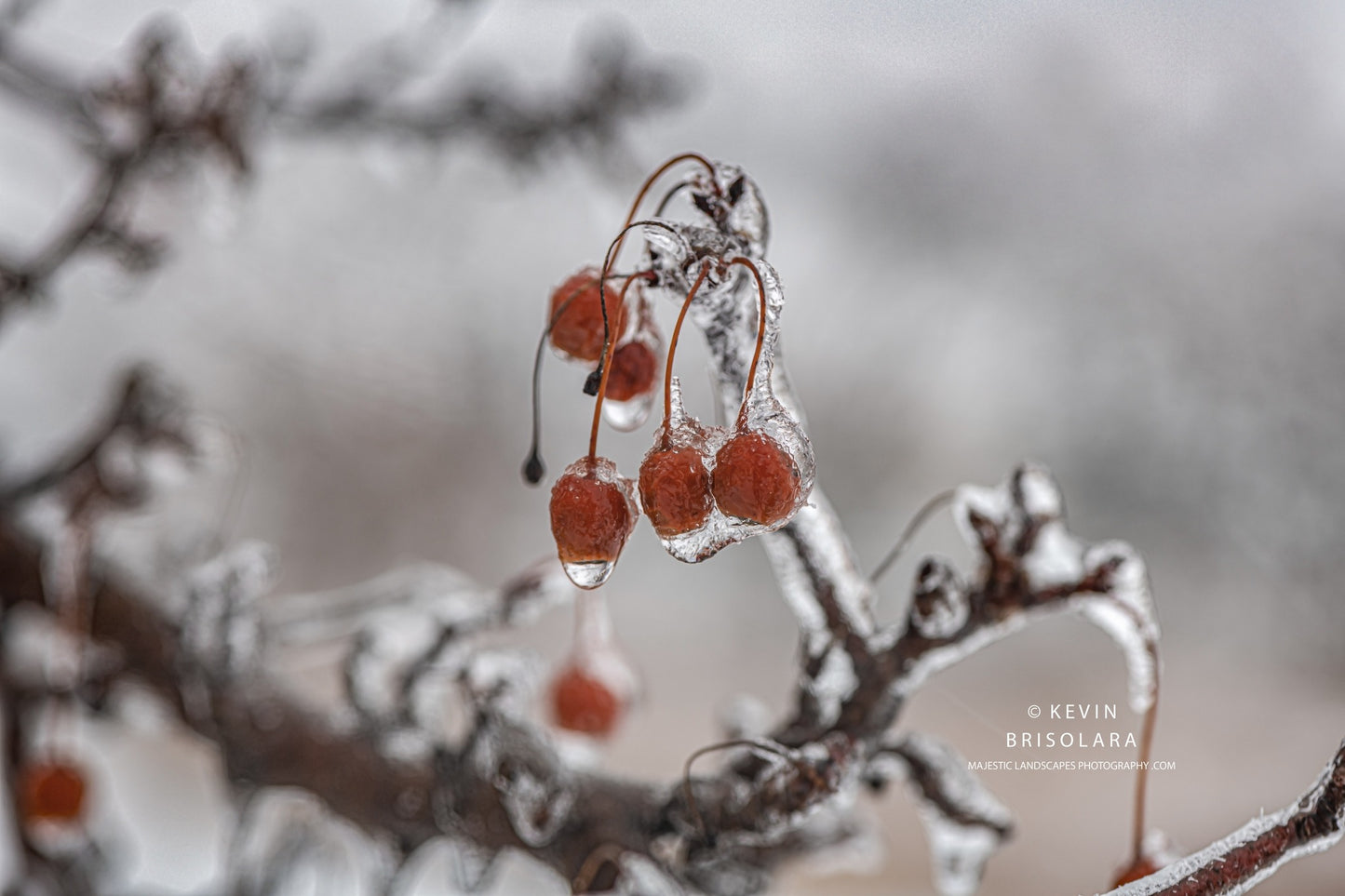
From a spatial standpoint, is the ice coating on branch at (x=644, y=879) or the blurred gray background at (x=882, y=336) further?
the blurred gray background at (x=882, y=336)

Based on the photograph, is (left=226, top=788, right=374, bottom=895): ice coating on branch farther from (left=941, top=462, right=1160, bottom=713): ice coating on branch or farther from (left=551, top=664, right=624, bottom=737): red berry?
(left=941, top=462, right=1160, bottom=713): ice coating on branch

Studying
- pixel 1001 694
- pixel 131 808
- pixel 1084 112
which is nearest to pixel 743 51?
pixel 1084 112

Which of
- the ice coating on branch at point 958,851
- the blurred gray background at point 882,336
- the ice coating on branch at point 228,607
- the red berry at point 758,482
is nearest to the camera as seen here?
the red berry at point 758,482

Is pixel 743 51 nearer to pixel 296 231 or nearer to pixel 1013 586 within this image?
pixel 1013 586

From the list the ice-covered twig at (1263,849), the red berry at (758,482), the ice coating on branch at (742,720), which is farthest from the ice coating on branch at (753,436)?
the ice coating on branch at (742,720)

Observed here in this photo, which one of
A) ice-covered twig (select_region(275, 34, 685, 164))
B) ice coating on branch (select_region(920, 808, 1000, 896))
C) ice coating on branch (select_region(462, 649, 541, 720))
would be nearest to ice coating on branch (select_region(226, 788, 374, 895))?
ice coating on branch (select_region(462, 649, 541, 720))

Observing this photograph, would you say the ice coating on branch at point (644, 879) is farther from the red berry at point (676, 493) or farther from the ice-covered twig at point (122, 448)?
the ice-covered twig at point (122, 448)

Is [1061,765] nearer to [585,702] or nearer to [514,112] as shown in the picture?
[585,702]
